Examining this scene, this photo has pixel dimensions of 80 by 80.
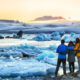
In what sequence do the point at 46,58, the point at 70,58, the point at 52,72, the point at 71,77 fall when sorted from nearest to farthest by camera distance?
the point at 71,77, the point at 70,58, the point at 52,72, the point at 46,58

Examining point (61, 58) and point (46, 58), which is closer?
point (61, 58)

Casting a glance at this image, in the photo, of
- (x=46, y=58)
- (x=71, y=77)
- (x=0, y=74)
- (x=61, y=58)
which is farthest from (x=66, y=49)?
(x=46, y=58)

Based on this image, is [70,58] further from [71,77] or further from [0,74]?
[0,74]

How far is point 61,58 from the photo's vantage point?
7.48m

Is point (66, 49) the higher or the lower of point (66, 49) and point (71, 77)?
the higher

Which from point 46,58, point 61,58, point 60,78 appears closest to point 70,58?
point 61,58

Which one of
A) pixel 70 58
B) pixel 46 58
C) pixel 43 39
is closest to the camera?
pixel 70 58

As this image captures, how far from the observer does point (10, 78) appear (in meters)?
8.02

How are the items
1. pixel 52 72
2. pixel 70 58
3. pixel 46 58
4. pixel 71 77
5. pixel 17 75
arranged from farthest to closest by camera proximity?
pixel 46 58 → pixel 52 72 → pixel 17 75 → pixel 70 58 → pixel 71 77

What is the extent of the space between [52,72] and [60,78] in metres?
1.80

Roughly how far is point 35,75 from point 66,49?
192 centimetres

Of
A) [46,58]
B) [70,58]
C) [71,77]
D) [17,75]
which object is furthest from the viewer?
[46,58]

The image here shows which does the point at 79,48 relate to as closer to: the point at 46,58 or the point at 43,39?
the point at 46,58

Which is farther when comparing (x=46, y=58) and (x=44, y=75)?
(x=46, y=58)
